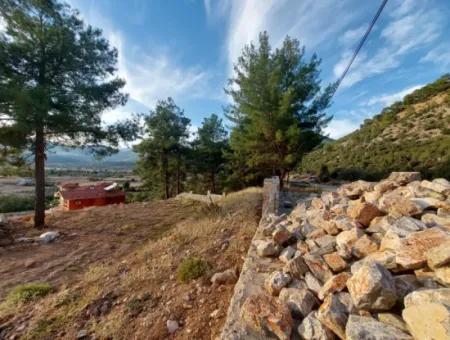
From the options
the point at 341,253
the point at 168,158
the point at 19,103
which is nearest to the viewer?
the point at 341,253

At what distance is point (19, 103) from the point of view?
19.8 feet

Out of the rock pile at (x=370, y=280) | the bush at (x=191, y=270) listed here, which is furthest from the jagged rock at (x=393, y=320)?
the bush at (x=191, y=270)

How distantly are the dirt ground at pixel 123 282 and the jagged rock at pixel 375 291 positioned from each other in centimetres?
116

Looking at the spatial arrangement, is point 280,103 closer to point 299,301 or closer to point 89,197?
point 299,301

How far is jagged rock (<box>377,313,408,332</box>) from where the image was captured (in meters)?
1.18

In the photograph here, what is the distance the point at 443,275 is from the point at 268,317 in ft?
3.32

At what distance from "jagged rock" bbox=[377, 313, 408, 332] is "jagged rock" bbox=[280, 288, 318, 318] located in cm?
40

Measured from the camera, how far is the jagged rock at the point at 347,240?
1.91m

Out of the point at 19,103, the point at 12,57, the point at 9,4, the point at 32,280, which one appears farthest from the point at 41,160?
the point at 32,280

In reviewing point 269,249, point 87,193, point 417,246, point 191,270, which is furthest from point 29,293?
point 87,193

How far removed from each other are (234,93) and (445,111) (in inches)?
850

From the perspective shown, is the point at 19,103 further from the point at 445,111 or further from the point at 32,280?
the point at 445,111

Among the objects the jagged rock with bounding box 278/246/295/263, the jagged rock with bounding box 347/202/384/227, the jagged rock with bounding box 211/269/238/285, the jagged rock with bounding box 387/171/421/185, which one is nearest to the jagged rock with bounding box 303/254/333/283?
the jagged rock with bounding box 278/246/295/263

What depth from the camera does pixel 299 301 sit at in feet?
5.17
